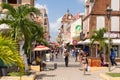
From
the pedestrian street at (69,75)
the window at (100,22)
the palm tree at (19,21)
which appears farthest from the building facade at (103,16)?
the palm tree at (19,21)

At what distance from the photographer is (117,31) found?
60.6 meters

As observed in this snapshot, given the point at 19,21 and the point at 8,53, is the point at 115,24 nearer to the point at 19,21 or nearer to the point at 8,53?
the point at 19,21

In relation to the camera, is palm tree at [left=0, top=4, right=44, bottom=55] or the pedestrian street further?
palm tree at [left=0, top=4, right=44, bottom=55]

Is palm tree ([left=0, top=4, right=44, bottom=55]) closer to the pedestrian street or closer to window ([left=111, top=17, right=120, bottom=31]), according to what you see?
the pedestrian street

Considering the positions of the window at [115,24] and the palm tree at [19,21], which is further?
the window at [115,24]

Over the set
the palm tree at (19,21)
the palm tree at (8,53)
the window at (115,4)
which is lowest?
the palm tree at (8,53)

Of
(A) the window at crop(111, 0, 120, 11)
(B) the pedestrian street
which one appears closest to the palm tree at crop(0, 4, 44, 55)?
(B) the pedestrian street

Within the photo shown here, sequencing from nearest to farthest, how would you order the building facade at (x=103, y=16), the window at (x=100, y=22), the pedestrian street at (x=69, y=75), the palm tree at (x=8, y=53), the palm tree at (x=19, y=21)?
1. the palm tree at (x=8, y=53)
2. the pedestrian street at (x=69, y=75)
3. the palm tree at (x=19, y=21)
4. the building facade at (x=103, y=16)
5. the window at (x=100, y=22)

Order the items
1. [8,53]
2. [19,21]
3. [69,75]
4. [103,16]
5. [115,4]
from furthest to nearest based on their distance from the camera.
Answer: [103,16], [115,4], [69,75], [19,21], [8,53]

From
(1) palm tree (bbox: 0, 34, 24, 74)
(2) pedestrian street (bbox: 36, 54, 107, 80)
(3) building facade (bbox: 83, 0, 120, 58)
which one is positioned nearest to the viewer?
(1) palm tree (bbox: 0, 34, 24, 74)

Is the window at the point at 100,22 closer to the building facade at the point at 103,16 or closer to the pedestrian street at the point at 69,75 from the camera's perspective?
the building facade at the point at 103,16

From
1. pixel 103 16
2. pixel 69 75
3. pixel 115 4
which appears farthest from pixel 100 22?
pixel 69 75

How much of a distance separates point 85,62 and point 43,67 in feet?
21.0

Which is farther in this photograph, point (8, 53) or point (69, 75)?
point (69, 75)
